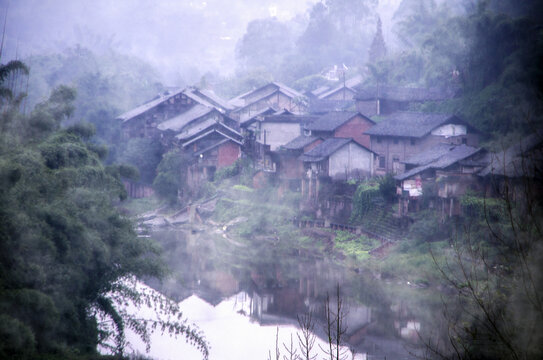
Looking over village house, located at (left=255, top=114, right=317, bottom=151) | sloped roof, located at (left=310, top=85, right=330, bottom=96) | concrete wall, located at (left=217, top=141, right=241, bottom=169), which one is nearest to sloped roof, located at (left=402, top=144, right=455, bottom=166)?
village house, located at (left=255, top=114, right=317, bottom=151)

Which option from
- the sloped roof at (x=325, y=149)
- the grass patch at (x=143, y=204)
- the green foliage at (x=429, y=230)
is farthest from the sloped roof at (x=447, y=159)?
the grass patch at (x=143, y=204)

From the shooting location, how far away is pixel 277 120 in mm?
27969

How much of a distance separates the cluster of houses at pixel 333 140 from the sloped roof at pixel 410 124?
0.16 feet

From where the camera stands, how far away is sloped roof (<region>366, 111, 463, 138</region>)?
22.0 meters

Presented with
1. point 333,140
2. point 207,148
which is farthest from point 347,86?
point 333,140

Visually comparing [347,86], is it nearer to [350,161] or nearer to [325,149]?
[325,149]

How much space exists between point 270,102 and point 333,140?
49.0ft

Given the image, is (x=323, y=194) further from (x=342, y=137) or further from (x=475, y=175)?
(x=475, y=175)

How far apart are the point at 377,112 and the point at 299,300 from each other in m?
16.1

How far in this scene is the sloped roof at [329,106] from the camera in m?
35.0

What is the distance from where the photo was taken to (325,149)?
901 inches

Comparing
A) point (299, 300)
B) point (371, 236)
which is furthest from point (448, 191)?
point (299, 300)

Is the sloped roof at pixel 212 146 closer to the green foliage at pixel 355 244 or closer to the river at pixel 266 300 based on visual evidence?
the river at pixel 266 300

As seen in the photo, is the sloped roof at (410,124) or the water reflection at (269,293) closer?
the water reflection at (269,293)
